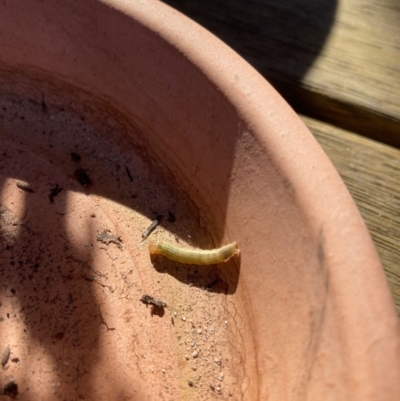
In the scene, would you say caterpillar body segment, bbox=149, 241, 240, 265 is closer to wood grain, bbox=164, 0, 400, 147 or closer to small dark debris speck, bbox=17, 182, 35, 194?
small dark debris speck, bbox=17, 182, 35, 194

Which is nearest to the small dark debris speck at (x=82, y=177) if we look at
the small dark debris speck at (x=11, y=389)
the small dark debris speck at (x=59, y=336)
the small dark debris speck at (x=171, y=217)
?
the small dark debris speck at (x=171, y=217)

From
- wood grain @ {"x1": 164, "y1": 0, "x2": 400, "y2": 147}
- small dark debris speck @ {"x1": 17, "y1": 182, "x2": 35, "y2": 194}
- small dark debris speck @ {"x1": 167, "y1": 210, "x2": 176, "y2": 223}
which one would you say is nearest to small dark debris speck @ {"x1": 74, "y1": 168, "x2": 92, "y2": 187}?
small dark debris speck @ {"x1": 17, "y1": 182, "x2": 35, "y2": 194}

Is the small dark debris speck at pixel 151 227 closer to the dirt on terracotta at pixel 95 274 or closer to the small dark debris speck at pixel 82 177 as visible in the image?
the dirt on terracotta at pixel 95 274

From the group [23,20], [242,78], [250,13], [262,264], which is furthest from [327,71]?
[23,20]

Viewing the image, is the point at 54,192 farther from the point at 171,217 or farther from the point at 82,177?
the point at 171,217

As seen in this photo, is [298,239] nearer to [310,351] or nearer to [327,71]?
[310,351]

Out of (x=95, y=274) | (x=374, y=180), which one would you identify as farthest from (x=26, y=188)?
(x=374, y=180)
